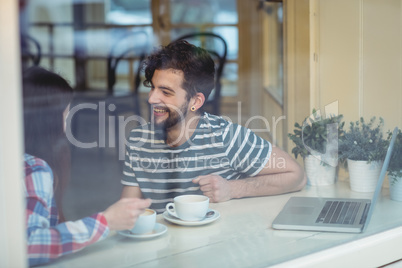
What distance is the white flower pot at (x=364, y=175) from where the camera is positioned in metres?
1.47

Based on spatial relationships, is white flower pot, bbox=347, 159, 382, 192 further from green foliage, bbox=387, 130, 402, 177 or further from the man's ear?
the man's ear

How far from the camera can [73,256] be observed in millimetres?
898

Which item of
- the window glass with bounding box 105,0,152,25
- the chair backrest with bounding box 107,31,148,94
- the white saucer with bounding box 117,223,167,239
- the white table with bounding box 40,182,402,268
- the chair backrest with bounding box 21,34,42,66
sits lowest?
the white table with bounding box 40,182,402,268

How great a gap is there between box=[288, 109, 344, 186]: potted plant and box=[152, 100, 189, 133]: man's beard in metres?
0.37

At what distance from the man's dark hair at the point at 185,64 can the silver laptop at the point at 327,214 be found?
0.38 meters

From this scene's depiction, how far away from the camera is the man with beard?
136 centimetres

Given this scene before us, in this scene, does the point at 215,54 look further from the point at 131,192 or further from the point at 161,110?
the point at 131,192

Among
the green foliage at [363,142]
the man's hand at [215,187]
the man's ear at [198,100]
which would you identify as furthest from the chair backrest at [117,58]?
the green foliage at [363,142]

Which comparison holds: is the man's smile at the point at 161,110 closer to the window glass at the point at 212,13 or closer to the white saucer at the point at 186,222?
the white saucer at the point at 186,222

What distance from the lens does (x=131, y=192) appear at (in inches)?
44.5

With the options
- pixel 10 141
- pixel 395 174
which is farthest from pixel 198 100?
pixel 10 141

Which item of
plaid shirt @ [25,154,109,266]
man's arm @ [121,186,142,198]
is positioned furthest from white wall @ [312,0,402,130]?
plaid shirt @ [25,154,109,266]

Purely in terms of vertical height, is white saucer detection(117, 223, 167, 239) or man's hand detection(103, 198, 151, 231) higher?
man's hand detection(103, 198, 151, 231)

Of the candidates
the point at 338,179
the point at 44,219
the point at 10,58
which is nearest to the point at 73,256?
the point at 44,219
